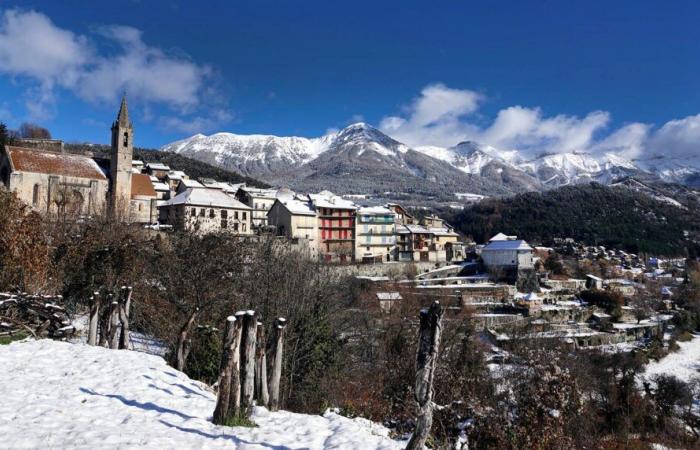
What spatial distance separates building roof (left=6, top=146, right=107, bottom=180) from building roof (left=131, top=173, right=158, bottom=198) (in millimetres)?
3427

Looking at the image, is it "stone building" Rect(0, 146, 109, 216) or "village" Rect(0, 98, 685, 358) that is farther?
"village" Rect(0, 98, 685, 358)

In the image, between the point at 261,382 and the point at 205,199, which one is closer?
the point at 261,382

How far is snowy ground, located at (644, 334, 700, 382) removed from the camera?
43.3m

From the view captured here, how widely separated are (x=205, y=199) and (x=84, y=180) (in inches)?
480

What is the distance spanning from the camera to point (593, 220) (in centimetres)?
13638

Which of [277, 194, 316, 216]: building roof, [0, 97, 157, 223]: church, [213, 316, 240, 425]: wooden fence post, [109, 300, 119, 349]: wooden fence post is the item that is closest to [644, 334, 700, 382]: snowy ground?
[277, 194, 316, 216]: building roof

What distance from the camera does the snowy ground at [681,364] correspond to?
43344 mm

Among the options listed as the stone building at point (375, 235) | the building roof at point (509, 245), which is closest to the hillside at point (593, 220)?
the building roof at point (509, 245)

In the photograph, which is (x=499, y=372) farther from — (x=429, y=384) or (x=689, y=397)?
(x=429, y=384)

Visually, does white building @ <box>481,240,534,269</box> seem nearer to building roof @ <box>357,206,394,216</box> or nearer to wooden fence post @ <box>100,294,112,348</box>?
building roof @ <box>357,206,394,216</box>

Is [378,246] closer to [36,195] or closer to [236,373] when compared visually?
[36,195]

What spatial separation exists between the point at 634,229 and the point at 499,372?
368ft

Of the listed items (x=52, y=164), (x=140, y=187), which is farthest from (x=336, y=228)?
(x=52, y=164)

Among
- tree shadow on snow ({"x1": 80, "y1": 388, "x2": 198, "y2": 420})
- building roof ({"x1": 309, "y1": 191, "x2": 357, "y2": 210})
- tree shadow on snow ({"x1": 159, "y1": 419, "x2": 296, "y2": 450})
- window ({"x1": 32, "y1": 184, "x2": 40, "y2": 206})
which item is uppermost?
building roof ({"x1": 309, "y1": 191, "x2": 357, "y2": 210})
